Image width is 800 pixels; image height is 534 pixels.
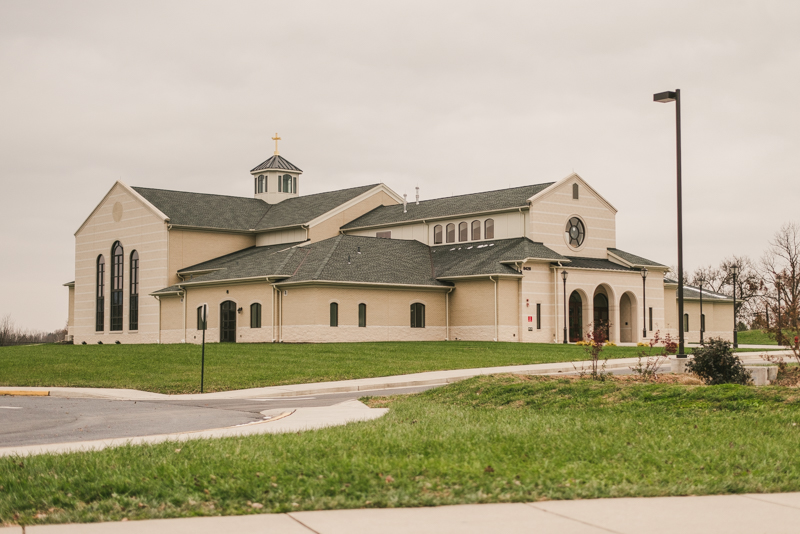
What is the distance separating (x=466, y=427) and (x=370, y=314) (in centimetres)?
3674

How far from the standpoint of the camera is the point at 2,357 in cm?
3822

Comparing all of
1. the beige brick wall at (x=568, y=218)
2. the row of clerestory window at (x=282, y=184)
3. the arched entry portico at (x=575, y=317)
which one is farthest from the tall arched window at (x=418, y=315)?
the row of clerestory window at (x=282, y=184)

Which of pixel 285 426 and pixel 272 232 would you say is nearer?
pixel 285 426

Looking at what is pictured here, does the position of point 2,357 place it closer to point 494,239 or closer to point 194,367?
point 194,367

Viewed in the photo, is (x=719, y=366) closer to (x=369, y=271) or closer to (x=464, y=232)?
(x=369, y=271)

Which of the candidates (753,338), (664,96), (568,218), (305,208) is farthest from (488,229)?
(664,96)

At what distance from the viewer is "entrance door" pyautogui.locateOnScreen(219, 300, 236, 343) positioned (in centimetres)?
5009

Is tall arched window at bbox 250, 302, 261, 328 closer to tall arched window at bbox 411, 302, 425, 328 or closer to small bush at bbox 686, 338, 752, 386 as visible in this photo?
tall arched window at bbox 411, 302, 425, 328

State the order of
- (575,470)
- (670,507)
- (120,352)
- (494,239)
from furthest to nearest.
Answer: (494,239), (120,352), (575,470), (670,507)

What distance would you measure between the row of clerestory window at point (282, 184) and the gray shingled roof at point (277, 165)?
0.61m

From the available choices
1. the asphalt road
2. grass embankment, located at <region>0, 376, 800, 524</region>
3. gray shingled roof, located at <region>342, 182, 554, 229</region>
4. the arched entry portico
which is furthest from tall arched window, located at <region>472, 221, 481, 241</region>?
grass embankment, located at <region>0, 376, 800, 524</region>

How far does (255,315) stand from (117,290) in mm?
16901

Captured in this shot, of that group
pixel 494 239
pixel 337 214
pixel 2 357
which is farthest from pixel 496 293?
pixel 2 357

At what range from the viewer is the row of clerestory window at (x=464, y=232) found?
54128 mm
